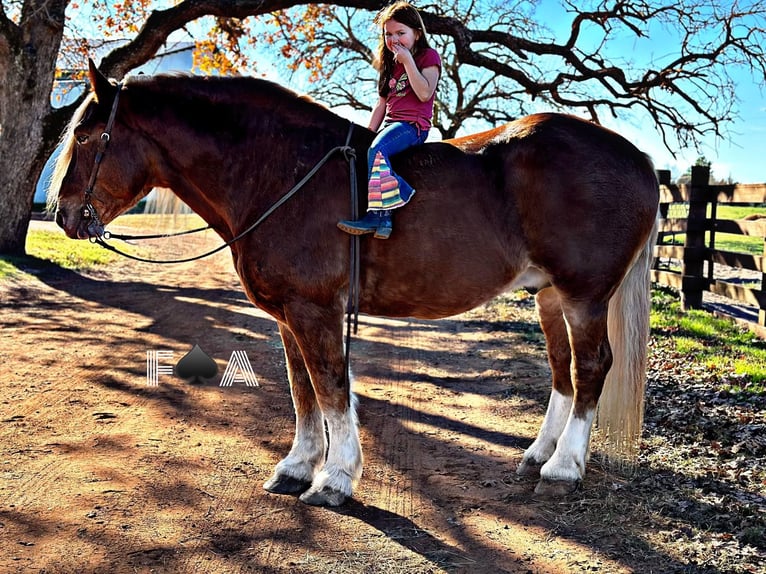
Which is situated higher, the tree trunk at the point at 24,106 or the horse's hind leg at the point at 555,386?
the tree trunk at the point at 24,106

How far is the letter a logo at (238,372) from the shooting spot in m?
6.30

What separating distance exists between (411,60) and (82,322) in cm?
676

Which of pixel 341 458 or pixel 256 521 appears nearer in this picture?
pixel 256 521

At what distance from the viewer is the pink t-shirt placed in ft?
13.0

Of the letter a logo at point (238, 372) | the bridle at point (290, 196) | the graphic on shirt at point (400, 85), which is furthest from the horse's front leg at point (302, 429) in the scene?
the letter a logo at point (238, 372)

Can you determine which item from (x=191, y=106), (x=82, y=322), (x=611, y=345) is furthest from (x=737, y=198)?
(x=82, y=322)

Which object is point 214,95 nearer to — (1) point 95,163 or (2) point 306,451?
(1) point 95,163

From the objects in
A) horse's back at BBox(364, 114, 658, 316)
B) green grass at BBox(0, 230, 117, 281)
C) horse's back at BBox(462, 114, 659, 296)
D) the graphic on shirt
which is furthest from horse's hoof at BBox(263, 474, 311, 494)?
green grass at BBox(0, 230, 117, 281)

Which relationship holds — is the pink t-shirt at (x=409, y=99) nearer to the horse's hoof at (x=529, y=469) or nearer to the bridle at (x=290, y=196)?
the bridle at (x=290, y=196)

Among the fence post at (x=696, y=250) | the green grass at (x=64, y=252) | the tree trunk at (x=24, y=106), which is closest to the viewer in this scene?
Result: the fence post at (x=696, y=250)

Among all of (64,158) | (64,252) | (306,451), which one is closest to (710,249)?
(306,451)

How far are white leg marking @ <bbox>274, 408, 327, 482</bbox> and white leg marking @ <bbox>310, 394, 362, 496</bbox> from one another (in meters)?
0.19

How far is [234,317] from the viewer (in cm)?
945

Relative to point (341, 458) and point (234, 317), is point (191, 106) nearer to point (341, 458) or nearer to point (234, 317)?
point (341, 458)
